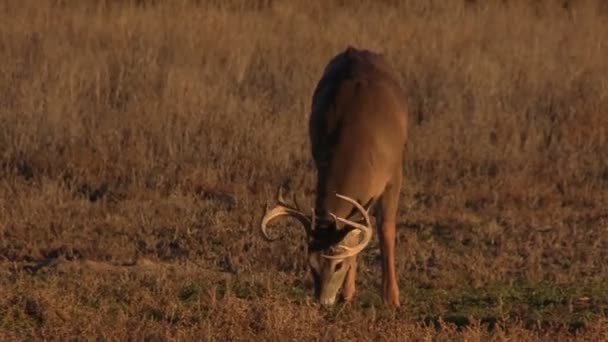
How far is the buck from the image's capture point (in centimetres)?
891

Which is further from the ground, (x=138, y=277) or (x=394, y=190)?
(x=394, y=190)

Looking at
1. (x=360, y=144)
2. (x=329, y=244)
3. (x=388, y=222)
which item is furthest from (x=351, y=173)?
(x=329, y=244)

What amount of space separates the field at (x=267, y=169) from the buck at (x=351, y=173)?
1.19 ft

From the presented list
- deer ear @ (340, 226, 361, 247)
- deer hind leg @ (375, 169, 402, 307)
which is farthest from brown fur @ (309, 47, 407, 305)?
deer ear @ (340, 226, 361, 247)

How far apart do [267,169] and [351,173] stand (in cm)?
390

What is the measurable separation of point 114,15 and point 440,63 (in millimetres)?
4457

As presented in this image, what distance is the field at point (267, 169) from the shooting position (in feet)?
28.2

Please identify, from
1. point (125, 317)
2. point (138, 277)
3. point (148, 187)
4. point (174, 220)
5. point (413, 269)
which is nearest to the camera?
point (125, 317)

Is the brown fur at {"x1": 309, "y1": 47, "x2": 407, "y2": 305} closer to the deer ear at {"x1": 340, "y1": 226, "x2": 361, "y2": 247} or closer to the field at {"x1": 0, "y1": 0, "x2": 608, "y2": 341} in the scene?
the deer ear at {"x1": 340, "y1": 226, "x2": 361, "y2": 247}

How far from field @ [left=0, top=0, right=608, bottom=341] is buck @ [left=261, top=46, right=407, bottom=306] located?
14.3 inches

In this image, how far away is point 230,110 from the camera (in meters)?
14.4

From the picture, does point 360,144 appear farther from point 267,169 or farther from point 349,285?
point 267,169

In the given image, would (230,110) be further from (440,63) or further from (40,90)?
(440,63)

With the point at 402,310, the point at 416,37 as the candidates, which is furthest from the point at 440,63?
the point at 402,310
